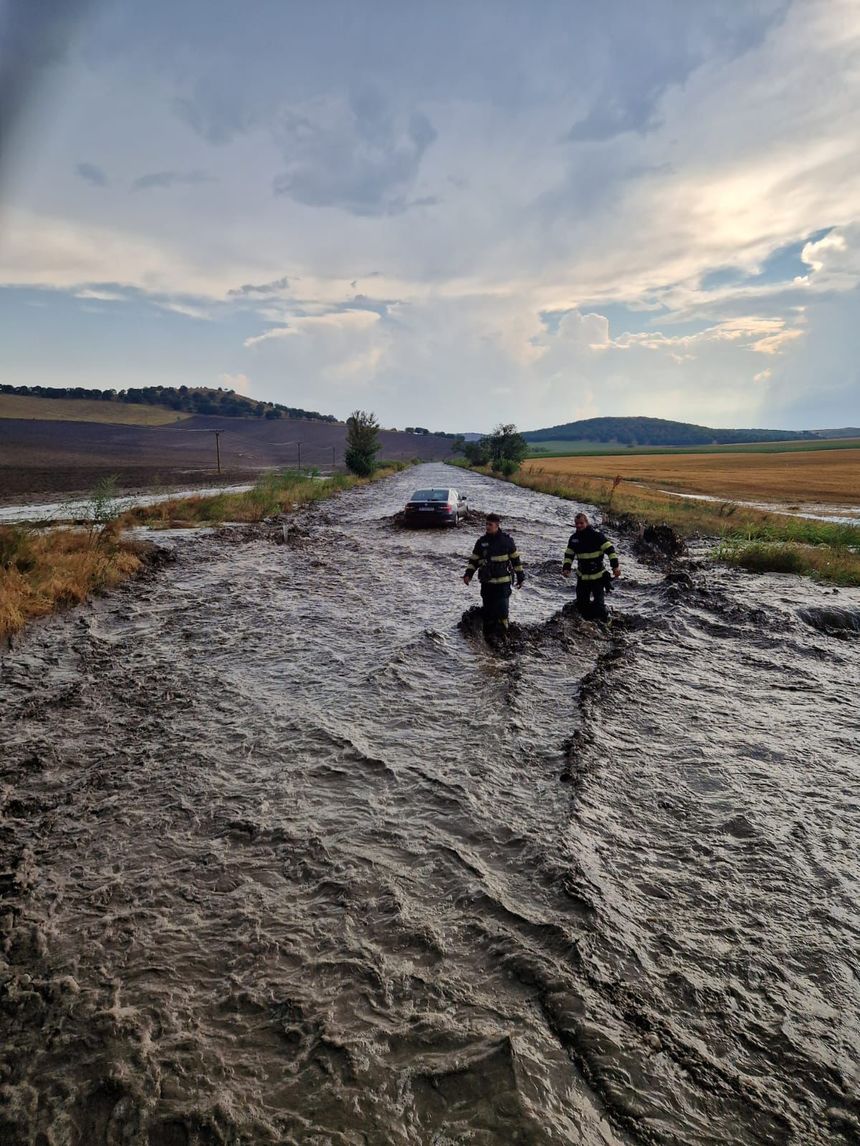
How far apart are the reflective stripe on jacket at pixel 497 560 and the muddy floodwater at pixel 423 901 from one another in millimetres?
1477

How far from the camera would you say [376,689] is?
23.5 feet

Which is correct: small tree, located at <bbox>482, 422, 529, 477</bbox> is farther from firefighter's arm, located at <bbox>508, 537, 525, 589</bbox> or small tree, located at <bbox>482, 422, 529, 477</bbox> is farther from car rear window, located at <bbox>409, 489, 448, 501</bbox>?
firefighter's arm, located at <bbox>508, 537, 525, 589</bbox>

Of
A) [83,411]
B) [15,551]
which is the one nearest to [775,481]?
[15,551]

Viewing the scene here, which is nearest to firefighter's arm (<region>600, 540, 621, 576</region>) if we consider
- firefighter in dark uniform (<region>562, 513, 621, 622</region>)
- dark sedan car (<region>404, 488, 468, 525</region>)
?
firefighter in dark uniform (<region>562, 513, 621, 622</region>)

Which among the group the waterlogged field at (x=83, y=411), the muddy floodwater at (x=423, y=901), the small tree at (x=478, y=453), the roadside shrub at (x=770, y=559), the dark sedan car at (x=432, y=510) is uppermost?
the waterlogged field at (x=83, y=411)

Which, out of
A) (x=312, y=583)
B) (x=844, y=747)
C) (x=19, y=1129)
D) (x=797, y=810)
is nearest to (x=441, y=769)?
(x=797, y=810)

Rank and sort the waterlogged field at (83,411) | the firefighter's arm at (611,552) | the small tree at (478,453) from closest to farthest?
the firefighter's arm at (611,552), the small tree at (478,453), the waterlogged field at (83,411)

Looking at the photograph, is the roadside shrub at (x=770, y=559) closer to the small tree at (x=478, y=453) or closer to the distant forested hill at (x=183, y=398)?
the small tree at (x=478, y=453)

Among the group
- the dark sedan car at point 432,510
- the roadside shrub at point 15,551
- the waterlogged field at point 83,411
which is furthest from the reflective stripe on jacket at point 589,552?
the waterlogged field at point 83,411

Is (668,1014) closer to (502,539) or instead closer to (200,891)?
(200,891)

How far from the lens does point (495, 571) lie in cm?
906

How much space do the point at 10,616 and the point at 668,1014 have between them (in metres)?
9.27

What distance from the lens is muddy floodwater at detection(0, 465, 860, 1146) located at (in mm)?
2564

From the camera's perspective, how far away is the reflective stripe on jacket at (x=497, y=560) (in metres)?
8.93
